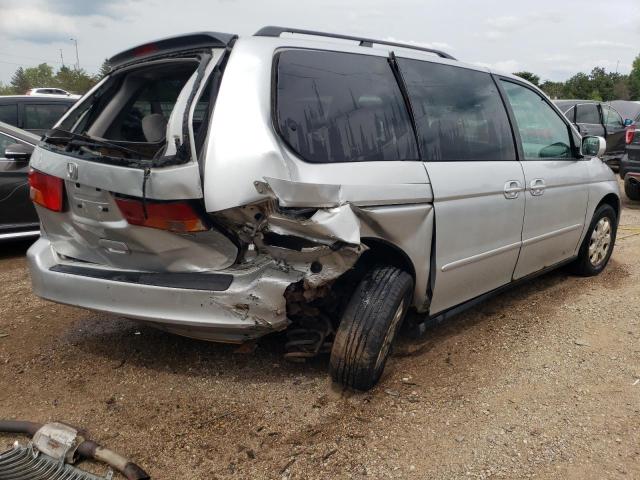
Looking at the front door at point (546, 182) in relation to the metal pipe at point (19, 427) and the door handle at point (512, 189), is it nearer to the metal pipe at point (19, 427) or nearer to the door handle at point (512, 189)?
the door handle at point (512, 189)

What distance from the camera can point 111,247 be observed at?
2652 mm

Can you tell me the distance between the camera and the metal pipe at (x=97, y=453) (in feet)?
7.22

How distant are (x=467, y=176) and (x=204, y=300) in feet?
5.47

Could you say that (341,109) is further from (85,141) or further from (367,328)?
(85,141)

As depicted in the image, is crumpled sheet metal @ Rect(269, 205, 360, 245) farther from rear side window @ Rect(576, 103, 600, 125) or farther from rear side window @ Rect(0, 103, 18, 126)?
rear side window @ Rect(576, 103, 600, 125)

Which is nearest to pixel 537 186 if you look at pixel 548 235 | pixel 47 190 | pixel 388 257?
pixel 548 235

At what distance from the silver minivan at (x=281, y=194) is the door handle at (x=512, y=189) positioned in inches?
0.5

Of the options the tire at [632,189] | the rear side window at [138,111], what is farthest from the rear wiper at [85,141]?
the tire at [632,189]

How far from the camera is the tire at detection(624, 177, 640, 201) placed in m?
8.87

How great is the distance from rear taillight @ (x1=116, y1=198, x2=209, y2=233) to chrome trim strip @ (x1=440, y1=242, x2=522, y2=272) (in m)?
1.44

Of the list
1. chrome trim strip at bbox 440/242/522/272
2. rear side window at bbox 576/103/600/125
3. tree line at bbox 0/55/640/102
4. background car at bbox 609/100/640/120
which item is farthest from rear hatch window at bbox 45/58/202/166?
tree line at bbox 0/55/640/102

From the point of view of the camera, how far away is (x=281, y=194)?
225cm

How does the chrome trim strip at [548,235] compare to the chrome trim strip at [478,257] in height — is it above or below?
below

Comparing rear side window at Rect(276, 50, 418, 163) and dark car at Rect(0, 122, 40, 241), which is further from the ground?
rear side window at Rect(276, 50, 418, 163)
